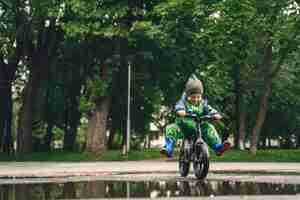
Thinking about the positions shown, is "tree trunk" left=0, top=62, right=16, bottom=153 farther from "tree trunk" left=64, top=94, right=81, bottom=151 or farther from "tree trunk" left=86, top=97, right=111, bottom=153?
"tree trunk" left=86, top=97, right=111, bottom=153

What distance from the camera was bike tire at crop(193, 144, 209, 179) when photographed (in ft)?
38.4

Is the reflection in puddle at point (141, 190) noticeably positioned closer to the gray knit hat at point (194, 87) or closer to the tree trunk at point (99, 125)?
the gray knit hat at point (194, 87)

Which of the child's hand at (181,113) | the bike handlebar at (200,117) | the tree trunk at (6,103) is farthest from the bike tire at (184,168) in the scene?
the tree trunk at (6,103)

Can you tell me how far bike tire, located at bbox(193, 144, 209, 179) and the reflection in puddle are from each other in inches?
34.6

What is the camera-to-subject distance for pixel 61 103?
5597cm

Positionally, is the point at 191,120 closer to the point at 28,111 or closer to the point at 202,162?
the point at 202,162

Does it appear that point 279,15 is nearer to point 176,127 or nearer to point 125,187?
point 176,127

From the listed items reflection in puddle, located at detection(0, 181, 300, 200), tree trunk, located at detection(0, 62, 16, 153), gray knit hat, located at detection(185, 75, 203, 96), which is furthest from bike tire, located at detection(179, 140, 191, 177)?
tree trunk, located at detection(0, 62, 16, 153)

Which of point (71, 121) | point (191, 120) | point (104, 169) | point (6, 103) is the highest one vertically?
point (6, 103)

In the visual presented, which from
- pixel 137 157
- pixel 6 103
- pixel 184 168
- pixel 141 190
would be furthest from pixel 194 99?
pixel 6 103

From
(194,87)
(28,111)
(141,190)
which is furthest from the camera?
(28,111)

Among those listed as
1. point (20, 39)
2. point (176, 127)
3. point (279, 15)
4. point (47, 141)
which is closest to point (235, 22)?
point (279, 15)

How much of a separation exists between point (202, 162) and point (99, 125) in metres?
25.3

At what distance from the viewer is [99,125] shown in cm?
3691
